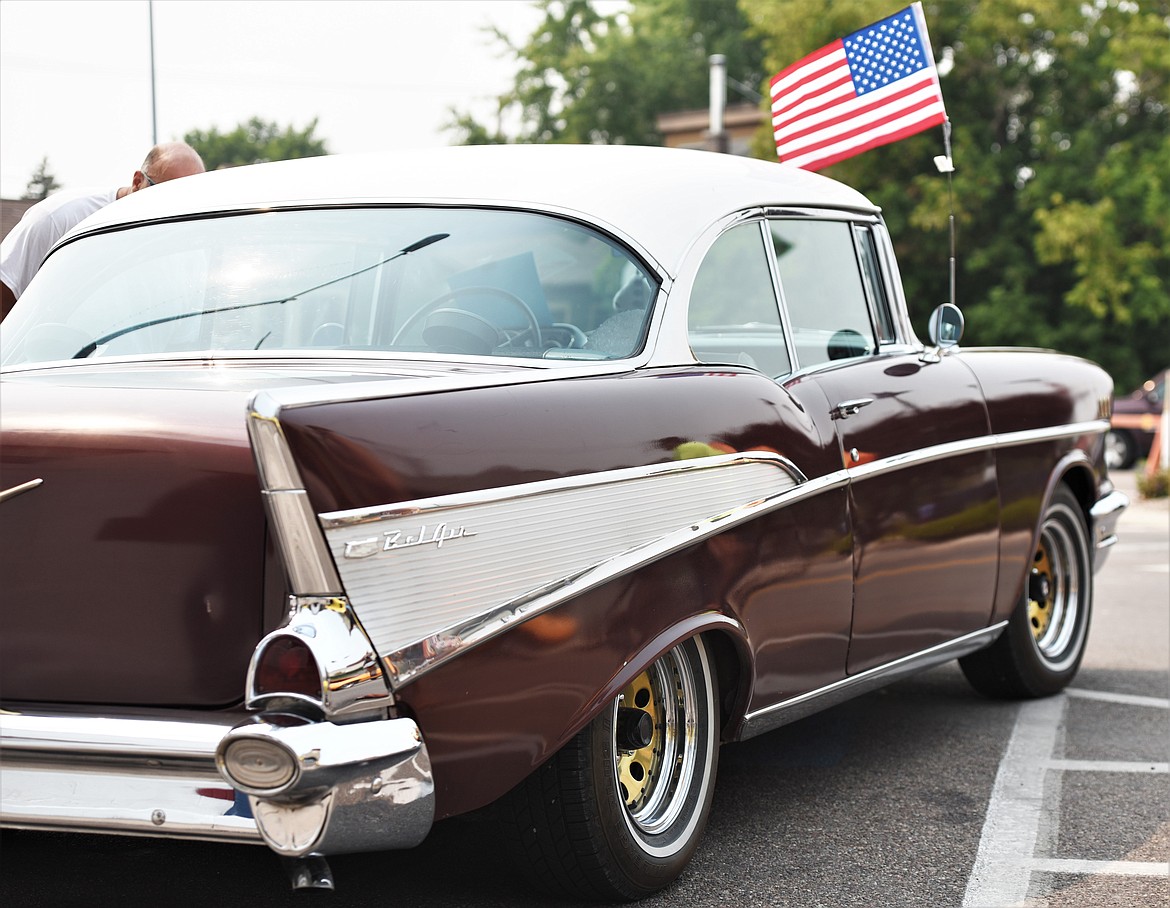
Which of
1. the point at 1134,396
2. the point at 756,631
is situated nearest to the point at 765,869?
the point at 756,631

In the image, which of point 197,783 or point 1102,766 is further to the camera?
point 1102,766

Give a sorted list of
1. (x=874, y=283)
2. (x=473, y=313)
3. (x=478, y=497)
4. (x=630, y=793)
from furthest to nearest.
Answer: (x=874, y=283) < (x=473, y=313) < (x=630, y=793) < (x=478, y=497)

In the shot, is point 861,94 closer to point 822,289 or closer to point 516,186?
point 822,289

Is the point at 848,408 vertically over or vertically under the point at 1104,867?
over

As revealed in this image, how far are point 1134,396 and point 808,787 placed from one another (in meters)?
19.9

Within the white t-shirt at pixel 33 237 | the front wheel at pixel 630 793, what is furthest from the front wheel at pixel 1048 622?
the white t-shirt at pixel 33 237

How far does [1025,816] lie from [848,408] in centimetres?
125

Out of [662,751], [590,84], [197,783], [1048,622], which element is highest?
[590,84]

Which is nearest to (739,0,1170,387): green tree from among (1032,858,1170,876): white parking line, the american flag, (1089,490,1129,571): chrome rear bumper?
the american flag

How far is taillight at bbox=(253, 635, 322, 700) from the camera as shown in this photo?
2662 millimetres

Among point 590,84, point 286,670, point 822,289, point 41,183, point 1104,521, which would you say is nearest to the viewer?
point 286,670

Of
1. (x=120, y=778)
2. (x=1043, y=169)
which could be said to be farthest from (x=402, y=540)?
(x=1043, y=169)

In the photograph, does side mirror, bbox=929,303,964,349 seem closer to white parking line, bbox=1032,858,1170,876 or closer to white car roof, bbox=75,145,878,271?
white car roof, bbox=75,145,878,271

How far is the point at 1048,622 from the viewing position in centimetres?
595
